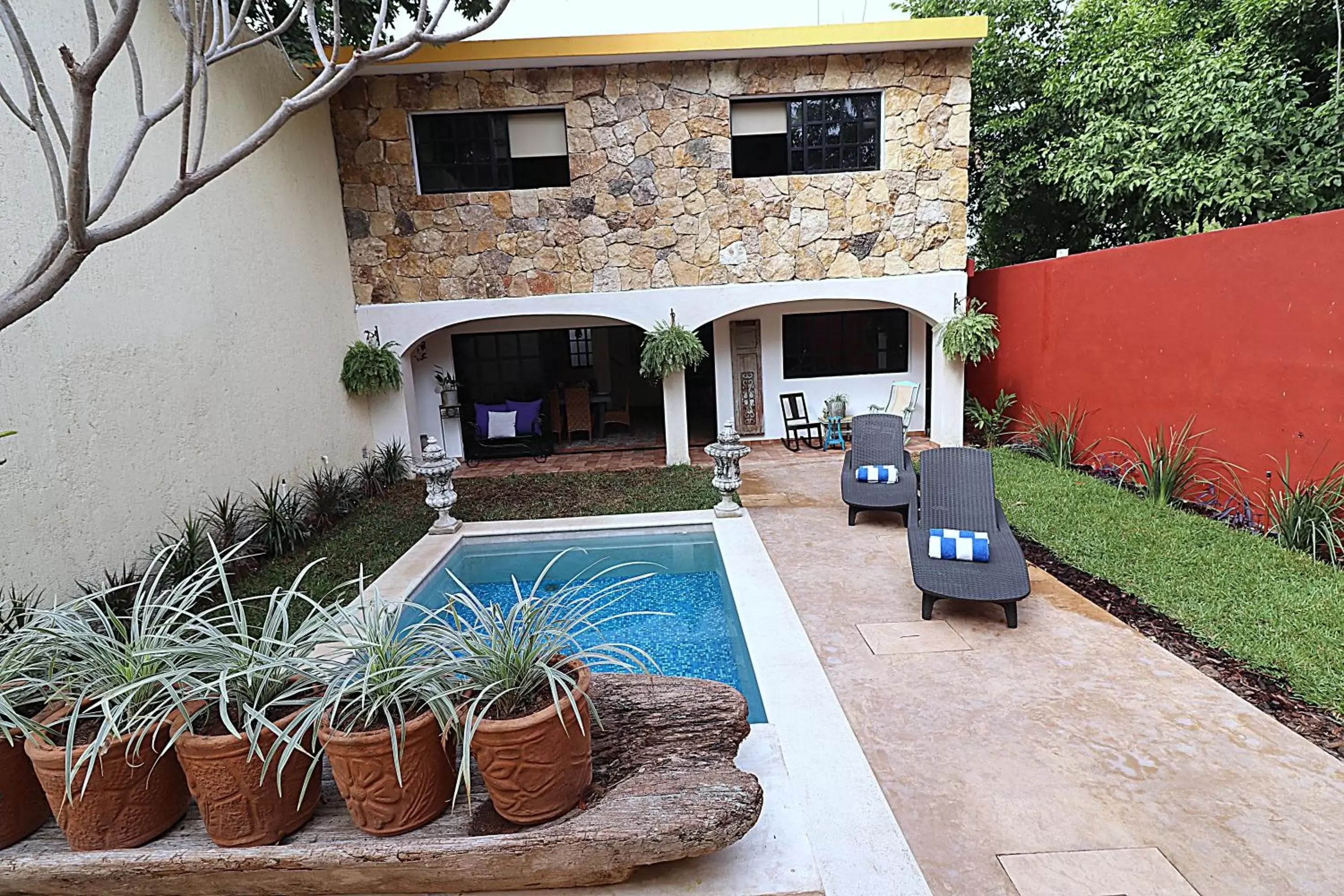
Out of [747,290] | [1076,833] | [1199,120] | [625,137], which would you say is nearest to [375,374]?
[625,137]

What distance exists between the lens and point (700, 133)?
28.7 feet

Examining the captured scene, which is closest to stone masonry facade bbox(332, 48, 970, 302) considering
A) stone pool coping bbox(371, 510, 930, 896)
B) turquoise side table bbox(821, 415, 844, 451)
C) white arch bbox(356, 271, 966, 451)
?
white arch bbox(356, 271, 966, 451)

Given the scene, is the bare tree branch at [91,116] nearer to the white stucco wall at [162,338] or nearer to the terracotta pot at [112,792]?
the terracotta pot at [112,792]

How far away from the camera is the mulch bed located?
314 cm

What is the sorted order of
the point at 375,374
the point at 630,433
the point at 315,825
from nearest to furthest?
the point at 315,825, the point at 375,374, the point at 630,433

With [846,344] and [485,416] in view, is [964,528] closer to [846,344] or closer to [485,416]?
[846,344]

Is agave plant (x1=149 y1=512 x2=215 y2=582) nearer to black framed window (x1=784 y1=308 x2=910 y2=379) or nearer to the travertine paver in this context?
the travertine paver

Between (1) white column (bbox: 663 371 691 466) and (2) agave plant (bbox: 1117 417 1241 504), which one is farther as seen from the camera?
(1) white column (bbox: 663 371 691 466)

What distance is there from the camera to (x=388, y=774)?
6.66 ft

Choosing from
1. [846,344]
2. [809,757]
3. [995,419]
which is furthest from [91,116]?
[995,419]

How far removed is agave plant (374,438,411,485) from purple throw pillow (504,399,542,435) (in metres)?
1.72

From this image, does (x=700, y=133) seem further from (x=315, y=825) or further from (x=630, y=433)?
(x=315, y=825)

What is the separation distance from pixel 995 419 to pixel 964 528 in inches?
219

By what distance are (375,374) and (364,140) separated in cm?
305
